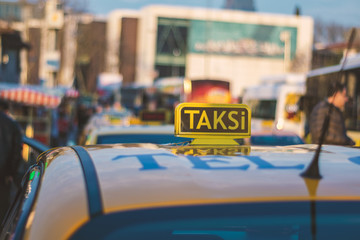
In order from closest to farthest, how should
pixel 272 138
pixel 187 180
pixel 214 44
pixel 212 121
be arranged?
pixel 187 180, pixel 212 121, pixel 272 138, pixel 214 44

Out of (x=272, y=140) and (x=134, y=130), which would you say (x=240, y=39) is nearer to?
(x=272, y=140)

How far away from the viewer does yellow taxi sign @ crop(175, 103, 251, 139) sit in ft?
8.39

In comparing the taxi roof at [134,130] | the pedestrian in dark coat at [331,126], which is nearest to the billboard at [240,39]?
the pedestrian in dark coat at [331,126]

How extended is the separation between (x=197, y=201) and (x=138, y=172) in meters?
0.29

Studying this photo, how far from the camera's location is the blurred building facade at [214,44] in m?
79.6

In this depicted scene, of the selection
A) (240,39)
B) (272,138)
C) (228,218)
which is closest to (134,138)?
(228,218)

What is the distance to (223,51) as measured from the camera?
81.8 metres

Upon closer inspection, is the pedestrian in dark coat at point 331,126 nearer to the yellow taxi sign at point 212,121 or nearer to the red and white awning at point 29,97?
the yellow taxi sign at point 212,121

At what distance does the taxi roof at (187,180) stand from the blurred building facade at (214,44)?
75.5 meters

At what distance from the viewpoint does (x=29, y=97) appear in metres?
16.7

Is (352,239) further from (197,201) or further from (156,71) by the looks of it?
(156,71)

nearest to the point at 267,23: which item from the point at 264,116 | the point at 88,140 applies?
the point at 264,116

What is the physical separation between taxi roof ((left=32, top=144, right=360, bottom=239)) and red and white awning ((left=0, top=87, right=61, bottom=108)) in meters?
14.8

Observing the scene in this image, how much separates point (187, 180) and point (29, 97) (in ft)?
50.8
